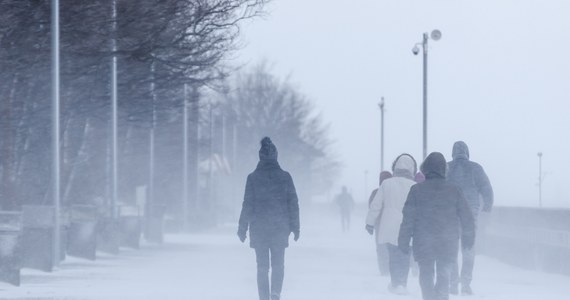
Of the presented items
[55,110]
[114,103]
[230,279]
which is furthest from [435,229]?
[114,103]

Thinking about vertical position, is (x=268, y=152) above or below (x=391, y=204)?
above

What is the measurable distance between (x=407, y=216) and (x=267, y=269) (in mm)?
2602

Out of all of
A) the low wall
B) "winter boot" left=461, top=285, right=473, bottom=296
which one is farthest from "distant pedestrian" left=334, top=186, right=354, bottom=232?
"winter boot" left=461, top=285, right=473, bottom=296

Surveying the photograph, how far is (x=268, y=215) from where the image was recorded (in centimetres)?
1609

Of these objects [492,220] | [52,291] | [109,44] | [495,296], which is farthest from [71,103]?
[495,296]

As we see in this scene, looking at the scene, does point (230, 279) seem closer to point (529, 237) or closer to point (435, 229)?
point (529, 237)

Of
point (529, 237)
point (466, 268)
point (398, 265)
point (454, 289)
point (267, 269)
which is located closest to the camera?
point (267, 269)

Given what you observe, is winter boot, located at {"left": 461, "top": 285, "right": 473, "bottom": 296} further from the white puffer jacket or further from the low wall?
the low wall

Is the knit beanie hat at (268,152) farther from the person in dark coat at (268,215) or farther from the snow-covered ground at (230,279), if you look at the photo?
the snow-covered ground at (230,279)

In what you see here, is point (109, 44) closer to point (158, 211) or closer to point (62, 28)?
point (62, 28)

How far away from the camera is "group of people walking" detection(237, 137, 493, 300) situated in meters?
14.2

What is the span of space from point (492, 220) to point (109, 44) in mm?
10018

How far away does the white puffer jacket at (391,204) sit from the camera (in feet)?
63.0

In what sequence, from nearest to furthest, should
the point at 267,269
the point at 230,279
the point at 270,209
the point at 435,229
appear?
the point at 435,229
the point at 270,209
the point at 267,269
the point at 230,279
